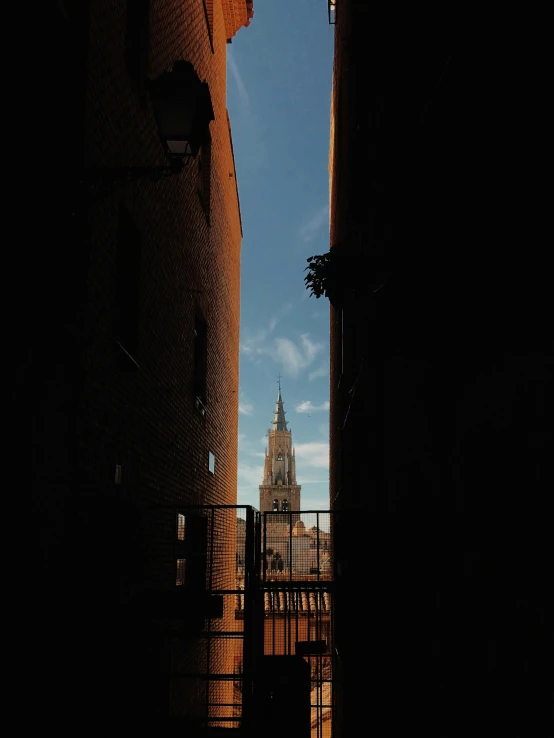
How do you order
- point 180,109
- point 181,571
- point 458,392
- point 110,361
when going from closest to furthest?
point 458,392 → point 180,109 → point 110,361 → point 181,571

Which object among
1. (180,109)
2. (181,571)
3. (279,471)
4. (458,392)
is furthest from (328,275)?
(279,471)

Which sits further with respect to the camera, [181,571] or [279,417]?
[279,417]

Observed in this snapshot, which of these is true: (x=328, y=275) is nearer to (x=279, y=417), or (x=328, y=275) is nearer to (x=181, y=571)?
(x=181, y=571)

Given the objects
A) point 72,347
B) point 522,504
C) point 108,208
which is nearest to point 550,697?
point 522,504

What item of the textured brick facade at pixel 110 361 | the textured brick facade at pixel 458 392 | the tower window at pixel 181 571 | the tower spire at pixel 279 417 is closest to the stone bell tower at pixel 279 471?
the tower spire at pixel 279 417

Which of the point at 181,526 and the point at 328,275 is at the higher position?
the point at 328,275

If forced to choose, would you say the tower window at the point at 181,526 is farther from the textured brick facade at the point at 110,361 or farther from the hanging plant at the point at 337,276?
the hanging plant at the point at 337,276

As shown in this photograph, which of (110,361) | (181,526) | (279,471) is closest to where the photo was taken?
(110,361)

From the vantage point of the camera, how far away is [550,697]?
5.69 ft

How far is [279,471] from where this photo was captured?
333 ft

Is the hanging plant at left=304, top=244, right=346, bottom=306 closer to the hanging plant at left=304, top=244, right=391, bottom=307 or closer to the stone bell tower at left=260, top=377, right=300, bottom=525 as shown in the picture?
the hanging plant at left=304, top=244, right=391, bottom=307

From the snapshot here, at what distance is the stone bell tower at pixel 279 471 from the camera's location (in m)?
96.7

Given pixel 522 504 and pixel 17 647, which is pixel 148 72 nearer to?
pixel 17 647

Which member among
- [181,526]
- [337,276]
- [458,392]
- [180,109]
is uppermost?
[180,109]
